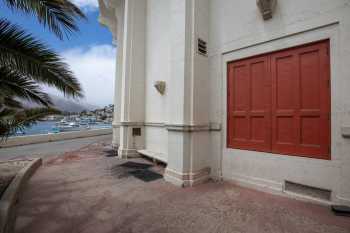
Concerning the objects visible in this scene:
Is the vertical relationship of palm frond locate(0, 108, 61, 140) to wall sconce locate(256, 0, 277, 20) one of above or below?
below

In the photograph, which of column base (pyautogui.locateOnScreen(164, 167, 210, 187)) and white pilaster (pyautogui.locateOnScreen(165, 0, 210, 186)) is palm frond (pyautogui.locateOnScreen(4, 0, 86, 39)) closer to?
white pilaster (pyautogui.locateOnScreen(165, 0, 210, 186))

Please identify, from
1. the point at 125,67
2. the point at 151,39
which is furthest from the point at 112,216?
the point at 151,39

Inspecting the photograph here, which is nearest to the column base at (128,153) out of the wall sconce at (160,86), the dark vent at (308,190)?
the wall sconce at (160,86)

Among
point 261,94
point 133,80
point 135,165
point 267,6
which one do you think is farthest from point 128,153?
point 267,6

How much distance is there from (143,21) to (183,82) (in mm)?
4047

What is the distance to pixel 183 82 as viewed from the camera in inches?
148

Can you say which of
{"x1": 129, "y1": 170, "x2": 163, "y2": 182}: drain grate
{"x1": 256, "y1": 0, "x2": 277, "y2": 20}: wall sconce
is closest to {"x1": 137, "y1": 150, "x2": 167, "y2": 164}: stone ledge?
{"x1": 129, "y1": 170, "x2": 163, "y2": 182}: drain grate

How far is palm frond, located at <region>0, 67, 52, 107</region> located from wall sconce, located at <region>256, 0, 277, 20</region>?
421 cm

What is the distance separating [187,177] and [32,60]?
3.36 metres

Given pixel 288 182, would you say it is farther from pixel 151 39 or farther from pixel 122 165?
pixel 151 39

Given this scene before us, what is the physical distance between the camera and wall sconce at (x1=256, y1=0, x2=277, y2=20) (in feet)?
10.6

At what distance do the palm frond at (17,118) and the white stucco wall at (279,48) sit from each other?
3.29 metres

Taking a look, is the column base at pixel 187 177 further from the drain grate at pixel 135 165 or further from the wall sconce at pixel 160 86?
the wall sconce at pixel 160 86

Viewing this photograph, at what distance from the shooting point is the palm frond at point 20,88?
303 centimetres
